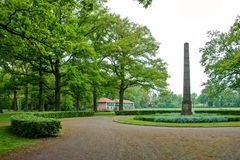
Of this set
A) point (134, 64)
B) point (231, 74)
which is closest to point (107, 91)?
point (134, 64)

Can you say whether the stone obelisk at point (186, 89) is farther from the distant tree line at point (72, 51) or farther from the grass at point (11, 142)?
the grass at point (11, 142)

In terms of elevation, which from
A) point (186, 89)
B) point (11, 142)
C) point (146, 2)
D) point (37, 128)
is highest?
point (146, 2)

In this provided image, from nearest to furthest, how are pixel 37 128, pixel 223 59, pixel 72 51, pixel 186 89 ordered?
pixel 37 128 < pixel 72 51 < pixel 186 89 < pixel 223 59

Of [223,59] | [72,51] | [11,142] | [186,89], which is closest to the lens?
[11,142]

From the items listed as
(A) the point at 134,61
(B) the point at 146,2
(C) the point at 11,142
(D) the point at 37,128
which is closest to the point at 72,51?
(D) the point at 37,128

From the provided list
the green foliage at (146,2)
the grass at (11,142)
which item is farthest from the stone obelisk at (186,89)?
the green foliage at (146,2)

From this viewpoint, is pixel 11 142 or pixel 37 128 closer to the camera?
pixel 11 142

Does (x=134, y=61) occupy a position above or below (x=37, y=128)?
above

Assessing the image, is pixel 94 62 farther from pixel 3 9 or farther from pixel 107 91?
pixel 3 9

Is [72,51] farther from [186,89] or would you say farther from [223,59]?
[223,59]

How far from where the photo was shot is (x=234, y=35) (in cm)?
3750

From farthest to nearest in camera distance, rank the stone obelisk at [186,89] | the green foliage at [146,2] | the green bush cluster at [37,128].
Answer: the stone obelisk at [186,89], the green bush cluster at [37,128], the green foliage at [146,2]

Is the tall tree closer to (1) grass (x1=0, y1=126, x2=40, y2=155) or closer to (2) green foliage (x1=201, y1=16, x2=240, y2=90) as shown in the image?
(2) green foliage (x1=201, y1=16, x2=240, y2=90)

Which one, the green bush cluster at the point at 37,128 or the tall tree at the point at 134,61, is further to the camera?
the tall tree at the point at 134,61
